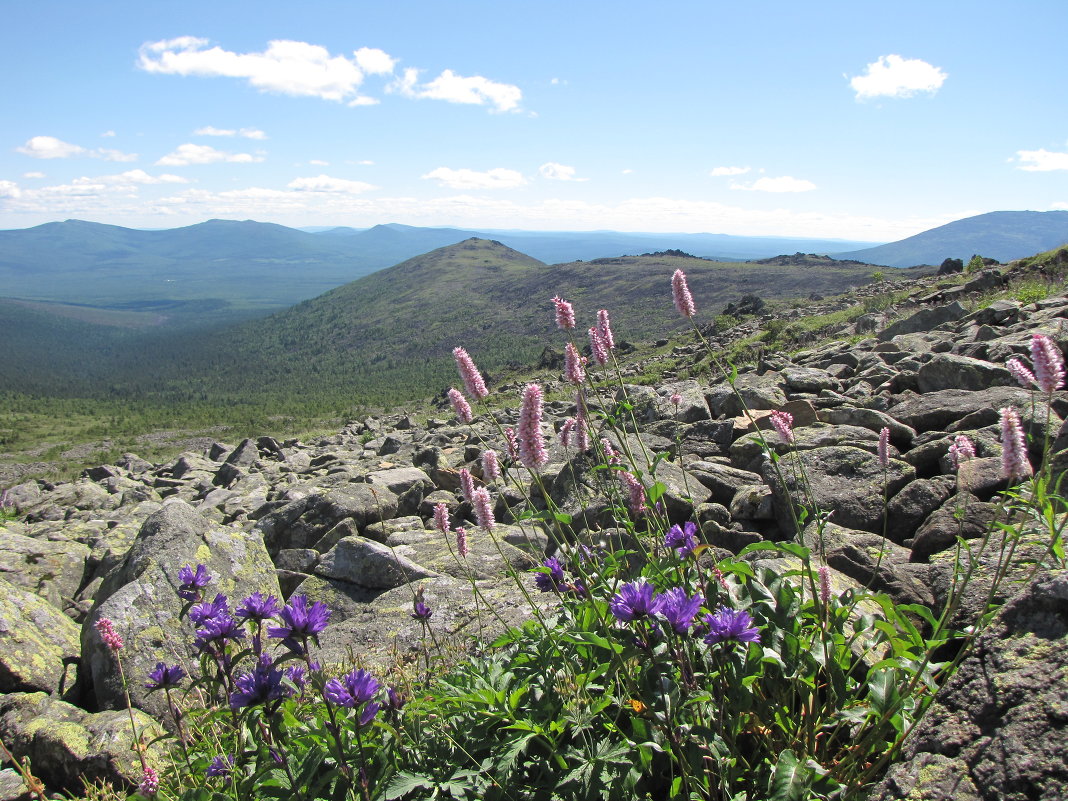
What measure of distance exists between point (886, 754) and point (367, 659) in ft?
14.7

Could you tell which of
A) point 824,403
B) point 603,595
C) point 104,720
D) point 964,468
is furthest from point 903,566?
point 104,720

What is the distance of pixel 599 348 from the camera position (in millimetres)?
4648

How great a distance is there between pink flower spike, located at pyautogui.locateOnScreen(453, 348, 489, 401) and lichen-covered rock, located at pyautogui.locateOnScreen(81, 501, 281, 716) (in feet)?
11.8

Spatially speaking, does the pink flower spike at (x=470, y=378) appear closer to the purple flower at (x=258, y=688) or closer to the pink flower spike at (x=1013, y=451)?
the purple flower at (x=258, y=688)

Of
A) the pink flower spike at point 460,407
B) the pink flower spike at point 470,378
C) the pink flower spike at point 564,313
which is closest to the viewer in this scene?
the pink flower spike at point 470,378

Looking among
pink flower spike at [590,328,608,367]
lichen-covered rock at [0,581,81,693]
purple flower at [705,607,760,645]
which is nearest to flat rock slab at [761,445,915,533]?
pink flower spike at [590,328,608,367]

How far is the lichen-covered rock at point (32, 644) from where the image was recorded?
615 cm

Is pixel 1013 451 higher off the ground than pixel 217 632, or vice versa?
pixel 1013 451

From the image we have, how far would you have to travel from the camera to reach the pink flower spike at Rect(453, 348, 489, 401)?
12.5ft

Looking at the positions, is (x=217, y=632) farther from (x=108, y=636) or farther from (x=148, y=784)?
(x=108, y=636)

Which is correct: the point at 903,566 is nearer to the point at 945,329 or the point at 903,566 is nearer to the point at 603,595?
the point at 603,595

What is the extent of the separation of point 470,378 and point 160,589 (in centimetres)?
531

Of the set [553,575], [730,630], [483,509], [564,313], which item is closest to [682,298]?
[564,313]

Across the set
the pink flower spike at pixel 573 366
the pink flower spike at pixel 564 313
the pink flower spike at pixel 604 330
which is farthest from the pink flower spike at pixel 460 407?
the pink flower spike at pixel 604 330
